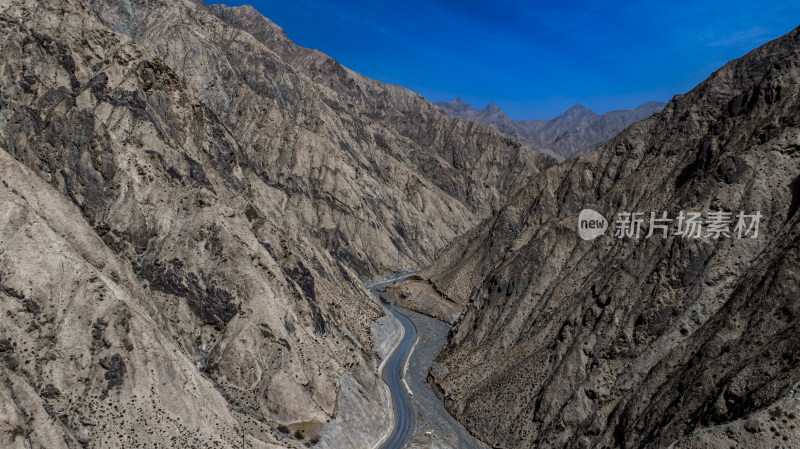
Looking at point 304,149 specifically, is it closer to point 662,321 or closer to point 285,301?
point 285,301

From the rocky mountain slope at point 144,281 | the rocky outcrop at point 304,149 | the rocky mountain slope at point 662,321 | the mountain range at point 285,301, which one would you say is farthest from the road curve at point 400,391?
the rocky outcrop at point 304,149

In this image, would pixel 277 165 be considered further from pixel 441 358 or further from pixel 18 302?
pixel 18 302

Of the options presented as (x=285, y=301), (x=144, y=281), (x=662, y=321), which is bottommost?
(x=144, y=281)

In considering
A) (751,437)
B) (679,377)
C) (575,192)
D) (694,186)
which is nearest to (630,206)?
(694,186)

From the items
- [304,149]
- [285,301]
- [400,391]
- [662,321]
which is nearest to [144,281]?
[285,301]

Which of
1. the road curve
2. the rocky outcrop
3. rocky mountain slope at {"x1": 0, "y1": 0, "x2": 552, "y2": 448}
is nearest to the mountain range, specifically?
rocky mountain slope at {"x1": 0, "y1": 0, "x2": 552, "y2": 448}

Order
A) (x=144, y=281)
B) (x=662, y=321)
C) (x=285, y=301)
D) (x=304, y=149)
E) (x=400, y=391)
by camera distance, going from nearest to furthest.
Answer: (x=662, y=321)
(x=144, y=281)
(x=285, y=301)
(x=400, y=391)
(x=304, y=149)

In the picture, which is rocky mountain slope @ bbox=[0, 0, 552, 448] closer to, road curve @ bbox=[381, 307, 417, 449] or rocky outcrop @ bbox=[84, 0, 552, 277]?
road curve @ bbox=[381, 307, 417, 449]
